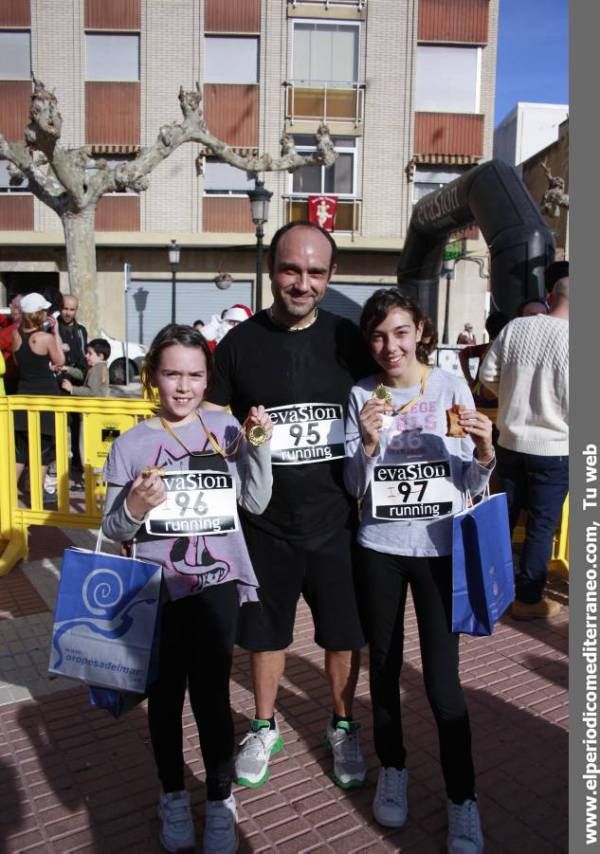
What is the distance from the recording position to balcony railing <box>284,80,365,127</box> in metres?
22.9

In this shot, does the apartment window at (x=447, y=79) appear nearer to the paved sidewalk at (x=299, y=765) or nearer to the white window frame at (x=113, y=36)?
the white window frame at (x=113, y=36)

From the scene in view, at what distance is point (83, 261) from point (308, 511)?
1550cm

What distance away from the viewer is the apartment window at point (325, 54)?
22766mm

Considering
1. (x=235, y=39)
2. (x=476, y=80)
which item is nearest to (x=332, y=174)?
(x=235, y=39)

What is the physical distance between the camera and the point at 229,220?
2294 cm

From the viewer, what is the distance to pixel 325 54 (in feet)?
75.2

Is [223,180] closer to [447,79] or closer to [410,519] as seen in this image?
[447,79]

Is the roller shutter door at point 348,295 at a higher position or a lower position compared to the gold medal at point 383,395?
higher

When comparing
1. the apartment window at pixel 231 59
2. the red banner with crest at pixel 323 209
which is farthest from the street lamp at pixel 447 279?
the apartment window at pixel 231 59

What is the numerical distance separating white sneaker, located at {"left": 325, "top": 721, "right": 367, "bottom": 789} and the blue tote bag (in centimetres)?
81

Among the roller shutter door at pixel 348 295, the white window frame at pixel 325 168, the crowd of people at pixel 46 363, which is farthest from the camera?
the roller shutter door at pixel 348 295

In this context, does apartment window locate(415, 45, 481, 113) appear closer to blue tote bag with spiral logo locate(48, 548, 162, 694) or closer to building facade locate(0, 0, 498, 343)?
building facade locate(0, 0, 498, 343)

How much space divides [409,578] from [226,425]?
837mm

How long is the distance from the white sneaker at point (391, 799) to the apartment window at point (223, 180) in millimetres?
22114
